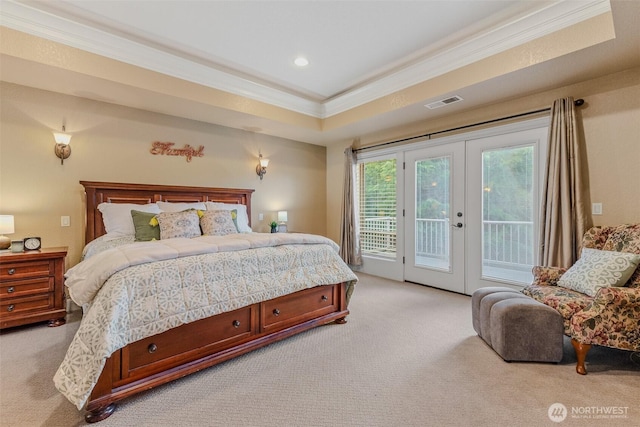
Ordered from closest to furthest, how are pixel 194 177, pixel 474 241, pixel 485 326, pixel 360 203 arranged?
pixel 485 326
pixel 474 241
pixel 194 177
pixel 360 203

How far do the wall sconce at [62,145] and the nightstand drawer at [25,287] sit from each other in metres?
1.36

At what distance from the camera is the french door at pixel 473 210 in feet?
11.3

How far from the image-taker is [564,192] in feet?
→ 9.66

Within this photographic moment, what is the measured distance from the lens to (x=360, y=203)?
5375 mm

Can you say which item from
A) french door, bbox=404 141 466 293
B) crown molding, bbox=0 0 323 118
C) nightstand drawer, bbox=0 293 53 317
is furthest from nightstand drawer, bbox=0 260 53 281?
french door, bbox=404 141 466 293

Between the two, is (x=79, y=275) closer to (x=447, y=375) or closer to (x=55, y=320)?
(x=55, y=320)

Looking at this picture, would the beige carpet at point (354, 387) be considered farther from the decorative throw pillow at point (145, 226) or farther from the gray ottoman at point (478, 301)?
the decorative throw pillow at point (145, 226)

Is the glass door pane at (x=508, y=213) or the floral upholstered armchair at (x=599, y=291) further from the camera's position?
the glass door pane at (x=508, y=213)

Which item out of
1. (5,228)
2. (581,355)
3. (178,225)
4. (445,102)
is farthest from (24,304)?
(445,102)

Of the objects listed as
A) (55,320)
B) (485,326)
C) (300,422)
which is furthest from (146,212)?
(485,326)

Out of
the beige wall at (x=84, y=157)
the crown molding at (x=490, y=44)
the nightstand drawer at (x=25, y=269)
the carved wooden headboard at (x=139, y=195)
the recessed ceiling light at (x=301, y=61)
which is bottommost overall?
the nightstand drawer at (x=25, y=269)

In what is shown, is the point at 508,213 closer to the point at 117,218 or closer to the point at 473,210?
the point at 473,210

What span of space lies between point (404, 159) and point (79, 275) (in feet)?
13.8

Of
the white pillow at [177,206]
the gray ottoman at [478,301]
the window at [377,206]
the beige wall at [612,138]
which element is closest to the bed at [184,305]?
the white pillow at [177,206]
